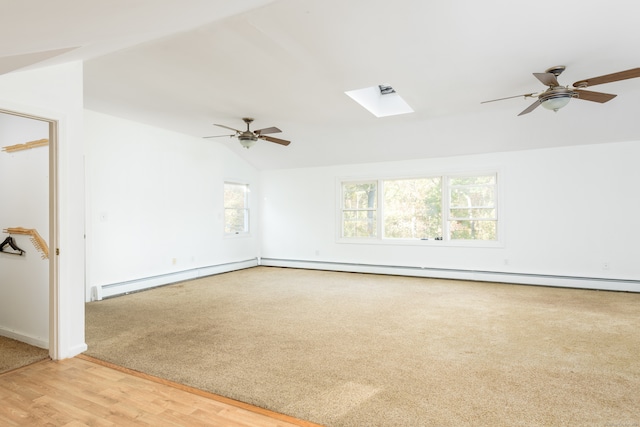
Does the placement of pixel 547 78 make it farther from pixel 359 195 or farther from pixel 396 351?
pixel 359 195

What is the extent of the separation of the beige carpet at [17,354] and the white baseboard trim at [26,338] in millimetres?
33

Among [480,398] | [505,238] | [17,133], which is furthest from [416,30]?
[505,238]

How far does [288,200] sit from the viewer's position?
8.38 meters

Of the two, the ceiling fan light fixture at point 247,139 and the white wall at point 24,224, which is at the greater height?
the ceiling fan light fixture at point 247,139

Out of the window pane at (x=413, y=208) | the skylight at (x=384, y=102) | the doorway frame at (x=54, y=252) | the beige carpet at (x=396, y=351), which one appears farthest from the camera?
the window pane at (x=413, y=208)

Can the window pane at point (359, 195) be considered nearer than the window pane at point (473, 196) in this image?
No

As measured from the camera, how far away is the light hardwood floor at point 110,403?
2.12 metres

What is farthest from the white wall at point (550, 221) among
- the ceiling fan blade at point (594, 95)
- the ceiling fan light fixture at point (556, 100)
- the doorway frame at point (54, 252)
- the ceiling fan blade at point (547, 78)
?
the doorway frame at point (54, 252)

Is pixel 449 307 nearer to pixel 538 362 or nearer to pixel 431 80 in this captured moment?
pixel 538 362

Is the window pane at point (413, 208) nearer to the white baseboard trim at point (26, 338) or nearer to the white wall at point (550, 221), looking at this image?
the white wall at point (550, 221)

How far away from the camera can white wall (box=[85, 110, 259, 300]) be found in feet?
17.1

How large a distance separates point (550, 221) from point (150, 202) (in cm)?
690

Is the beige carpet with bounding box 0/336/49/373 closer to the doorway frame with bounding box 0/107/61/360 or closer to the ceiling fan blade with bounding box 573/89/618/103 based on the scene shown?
the doorway frame with bounding box 0/107/61/360

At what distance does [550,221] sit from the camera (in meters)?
6.09
